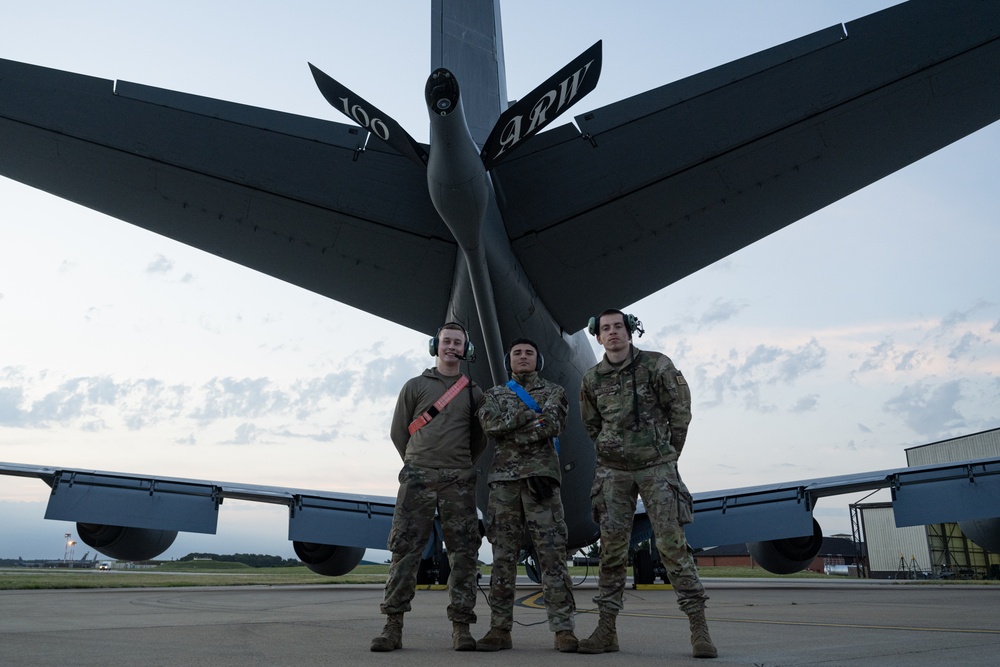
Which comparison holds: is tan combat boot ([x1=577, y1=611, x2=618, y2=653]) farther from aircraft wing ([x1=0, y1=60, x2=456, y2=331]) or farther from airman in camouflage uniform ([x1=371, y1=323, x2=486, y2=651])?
aircraft wing ([x1=0, y1=60, x2=456, y2=331])

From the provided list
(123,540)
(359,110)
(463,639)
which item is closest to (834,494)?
(463,639)

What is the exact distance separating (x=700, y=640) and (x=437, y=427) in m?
2.01

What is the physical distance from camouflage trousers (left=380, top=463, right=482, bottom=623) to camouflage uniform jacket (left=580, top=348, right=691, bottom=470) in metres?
0.94

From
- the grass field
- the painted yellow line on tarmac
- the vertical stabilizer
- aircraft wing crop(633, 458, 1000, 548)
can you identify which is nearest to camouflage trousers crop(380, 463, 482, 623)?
the grass field

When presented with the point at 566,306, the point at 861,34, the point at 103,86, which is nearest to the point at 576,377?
the point at 566,306

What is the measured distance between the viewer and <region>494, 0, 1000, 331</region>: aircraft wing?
4629 mm

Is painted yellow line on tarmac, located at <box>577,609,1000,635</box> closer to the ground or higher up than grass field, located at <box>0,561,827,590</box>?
higher up

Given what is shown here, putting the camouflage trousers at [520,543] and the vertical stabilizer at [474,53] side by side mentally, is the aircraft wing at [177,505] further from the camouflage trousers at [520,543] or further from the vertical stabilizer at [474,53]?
the camouflage trousers at [520,543]

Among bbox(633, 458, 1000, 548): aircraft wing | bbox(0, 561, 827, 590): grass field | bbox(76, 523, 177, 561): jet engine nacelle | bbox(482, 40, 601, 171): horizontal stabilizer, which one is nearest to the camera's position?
bbox(482, 40, 601, 171): horizontal stabilizer

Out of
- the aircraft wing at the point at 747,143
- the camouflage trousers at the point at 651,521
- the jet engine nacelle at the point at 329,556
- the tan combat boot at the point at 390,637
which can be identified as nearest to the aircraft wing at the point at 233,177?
the aircraft wing at the point at 747,143

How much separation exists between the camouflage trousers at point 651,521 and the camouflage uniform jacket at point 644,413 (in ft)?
0.29

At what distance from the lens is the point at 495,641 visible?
4.07m

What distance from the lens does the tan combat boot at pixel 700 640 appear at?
361 cm

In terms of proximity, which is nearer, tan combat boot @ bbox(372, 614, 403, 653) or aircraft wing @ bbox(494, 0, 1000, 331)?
tan combat boot @ bbox(372, 614, 403, 653)
